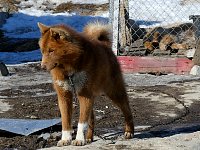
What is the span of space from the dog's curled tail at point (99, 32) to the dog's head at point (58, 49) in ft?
2.94

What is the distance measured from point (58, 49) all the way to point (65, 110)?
2.34 ft

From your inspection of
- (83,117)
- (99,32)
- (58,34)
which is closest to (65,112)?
(83,117)

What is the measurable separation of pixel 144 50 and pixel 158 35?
1.13 m

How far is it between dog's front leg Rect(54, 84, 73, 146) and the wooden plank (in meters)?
6.17

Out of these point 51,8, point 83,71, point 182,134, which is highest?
point 83,71

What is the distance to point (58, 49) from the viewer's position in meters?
5.27

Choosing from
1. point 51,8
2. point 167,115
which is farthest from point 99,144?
point 51,8

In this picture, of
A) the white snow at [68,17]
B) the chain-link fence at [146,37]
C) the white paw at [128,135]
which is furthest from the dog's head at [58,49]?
the white snow at [68,17]

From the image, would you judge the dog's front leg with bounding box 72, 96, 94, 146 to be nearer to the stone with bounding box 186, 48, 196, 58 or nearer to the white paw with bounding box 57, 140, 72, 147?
the white paw with bounding box 57, 140, 72, 147

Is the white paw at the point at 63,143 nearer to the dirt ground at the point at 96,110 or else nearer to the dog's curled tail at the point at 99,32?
the dirt ground at the point at 96,110

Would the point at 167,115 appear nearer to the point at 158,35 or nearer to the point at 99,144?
the point at 99,144

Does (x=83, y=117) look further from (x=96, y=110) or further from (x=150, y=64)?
(x=150, y=64)

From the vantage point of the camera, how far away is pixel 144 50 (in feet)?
40.4

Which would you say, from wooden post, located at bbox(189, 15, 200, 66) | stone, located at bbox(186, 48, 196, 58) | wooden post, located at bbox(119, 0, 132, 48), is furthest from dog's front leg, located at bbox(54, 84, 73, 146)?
wooden post, located at bbox(119, 0, 132, 48)
